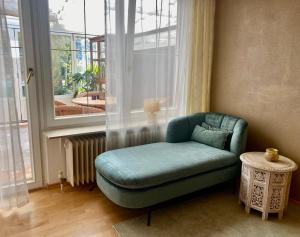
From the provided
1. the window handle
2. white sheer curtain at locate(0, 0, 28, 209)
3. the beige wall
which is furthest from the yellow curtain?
white sheer curtain at locate(0, 0, 28, 209)

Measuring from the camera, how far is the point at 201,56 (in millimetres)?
3150

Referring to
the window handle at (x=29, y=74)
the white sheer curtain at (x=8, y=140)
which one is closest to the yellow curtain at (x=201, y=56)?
the window handle at (x=29, y=74)

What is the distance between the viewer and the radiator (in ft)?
8.43

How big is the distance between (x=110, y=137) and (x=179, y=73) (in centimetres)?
114

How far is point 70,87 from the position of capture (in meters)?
2.71

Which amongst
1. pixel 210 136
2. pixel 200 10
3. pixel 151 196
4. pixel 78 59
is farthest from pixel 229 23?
pixel 151 196

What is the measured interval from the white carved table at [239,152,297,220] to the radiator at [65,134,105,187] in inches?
59.7

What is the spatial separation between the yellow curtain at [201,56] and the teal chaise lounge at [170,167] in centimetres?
39

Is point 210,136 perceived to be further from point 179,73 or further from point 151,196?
point 151,196

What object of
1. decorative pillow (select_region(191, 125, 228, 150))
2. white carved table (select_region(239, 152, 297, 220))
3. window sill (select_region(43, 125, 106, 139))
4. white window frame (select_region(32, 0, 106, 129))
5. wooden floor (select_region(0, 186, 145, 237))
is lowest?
wooden floor (select_region(0, 186, 145, 237))

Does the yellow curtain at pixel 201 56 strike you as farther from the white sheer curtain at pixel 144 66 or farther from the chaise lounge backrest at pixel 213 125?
the chaise lounge backrest at pixel 213 125

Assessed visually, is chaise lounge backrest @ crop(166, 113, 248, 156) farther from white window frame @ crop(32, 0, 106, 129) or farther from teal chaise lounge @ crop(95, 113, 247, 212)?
white window frame @ crop(32, 0, 106, 129)

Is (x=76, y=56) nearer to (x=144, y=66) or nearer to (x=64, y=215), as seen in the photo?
(x=144, y=66)

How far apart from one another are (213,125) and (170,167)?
105 cm
